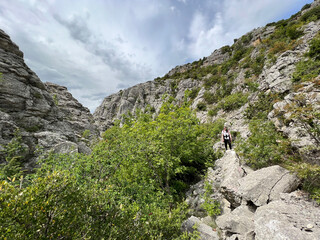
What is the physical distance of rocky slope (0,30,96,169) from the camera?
1501cm

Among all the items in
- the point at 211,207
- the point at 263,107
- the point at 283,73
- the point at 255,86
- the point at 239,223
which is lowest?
the point at 211,207

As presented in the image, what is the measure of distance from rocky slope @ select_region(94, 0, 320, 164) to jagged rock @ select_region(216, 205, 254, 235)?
3717 millimetres

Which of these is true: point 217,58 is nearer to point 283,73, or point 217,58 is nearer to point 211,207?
point 283,73

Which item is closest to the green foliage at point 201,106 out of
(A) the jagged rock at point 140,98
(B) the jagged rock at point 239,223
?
(A) the jagged rock at point 140,98

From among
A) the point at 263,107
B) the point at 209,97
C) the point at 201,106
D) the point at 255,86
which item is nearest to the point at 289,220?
the point at 263,107

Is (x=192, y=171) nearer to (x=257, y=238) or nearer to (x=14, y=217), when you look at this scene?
(x=257, y=238)

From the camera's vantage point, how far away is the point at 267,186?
557 cm

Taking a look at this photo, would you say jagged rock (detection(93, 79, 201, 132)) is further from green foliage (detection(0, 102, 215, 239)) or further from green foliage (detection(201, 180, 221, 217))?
green foliage (detection(0, 102, 215, 239))

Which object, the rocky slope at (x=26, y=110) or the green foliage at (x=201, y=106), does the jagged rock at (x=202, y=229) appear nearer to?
the rocky slope at (x=26, y=110)

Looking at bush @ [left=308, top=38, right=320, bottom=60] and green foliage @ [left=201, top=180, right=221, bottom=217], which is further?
bush @ [left=308, top=38, right=320, bottom=60]

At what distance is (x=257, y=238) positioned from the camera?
12.8 ft

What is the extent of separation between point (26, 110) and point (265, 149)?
25629mm

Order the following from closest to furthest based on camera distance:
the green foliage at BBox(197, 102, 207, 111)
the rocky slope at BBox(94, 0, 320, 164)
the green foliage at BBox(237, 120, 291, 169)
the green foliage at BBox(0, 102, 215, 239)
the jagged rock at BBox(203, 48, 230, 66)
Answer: the green foliage at BBox(0, 102, 215, 239)
the green foliage at BBox(237, 120, 291, 169)
the rocky slope at BBox(94, 0, 320, 164)
the green foliage at BBox(197, 102, 207, 111)
the jagged rock at BBox(203, 48, 230, 66)

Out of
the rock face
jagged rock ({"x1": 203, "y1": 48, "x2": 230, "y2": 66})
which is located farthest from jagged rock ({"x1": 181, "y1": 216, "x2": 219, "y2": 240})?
jagged rock ({"x1": 203, "y1": 48, "x2": 230, "y2": 66})
